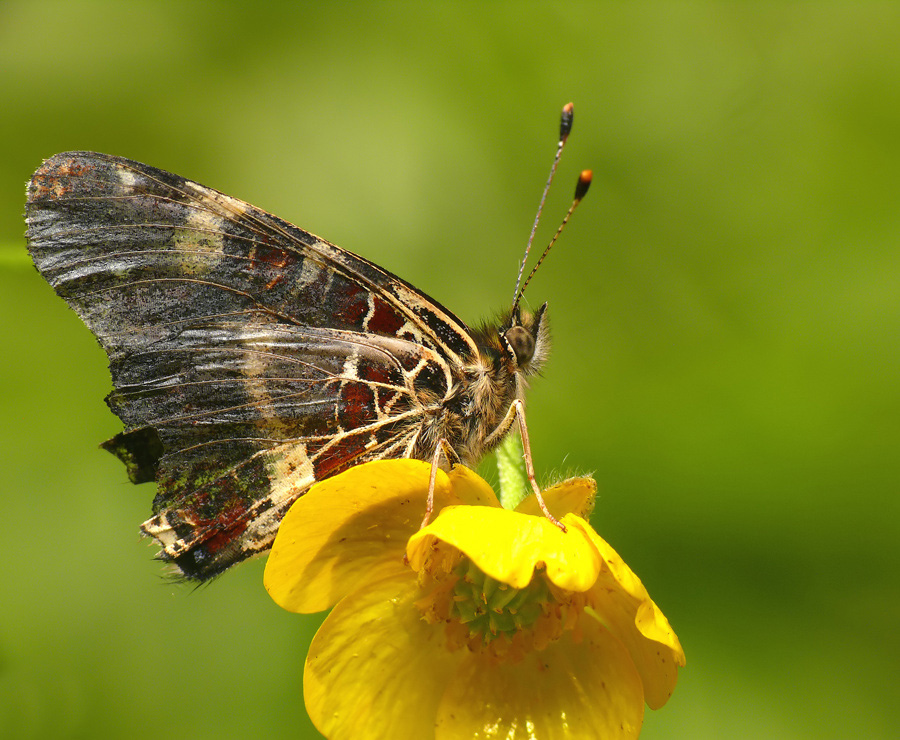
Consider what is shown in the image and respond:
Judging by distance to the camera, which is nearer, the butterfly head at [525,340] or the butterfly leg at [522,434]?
the butterfly leg at [522,434]

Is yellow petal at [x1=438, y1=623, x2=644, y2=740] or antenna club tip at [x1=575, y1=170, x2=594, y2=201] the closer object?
yellow petal at [x1=438, y1=623, x2=644, y2=740]

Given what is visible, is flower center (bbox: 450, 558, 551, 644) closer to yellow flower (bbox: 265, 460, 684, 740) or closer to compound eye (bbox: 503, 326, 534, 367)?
yellow flower (bbox: 265, 460, 684, 740)

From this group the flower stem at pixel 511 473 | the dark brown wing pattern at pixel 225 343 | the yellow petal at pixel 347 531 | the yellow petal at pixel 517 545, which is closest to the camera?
the yellow petal at pixel 517 545

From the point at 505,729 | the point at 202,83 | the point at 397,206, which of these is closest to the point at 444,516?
the point at 505,729

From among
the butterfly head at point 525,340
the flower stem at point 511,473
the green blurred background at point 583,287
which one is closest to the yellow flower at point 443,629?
the flower stem at point 511,473

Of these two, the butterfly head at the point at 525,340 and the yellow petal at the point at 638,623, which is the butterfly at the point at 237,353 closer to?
the butterfly head at the point at 525,340

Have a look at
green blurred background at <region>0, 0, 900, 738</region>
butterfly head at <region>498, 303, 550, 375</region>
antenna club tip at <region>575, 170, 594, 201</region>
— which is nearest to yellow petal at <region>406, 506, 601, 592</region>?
butterfly head at <region>498, 303, 550, 375</region>

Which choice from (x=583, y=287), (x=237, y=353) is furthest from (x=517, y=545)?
(x=583, y=287)
